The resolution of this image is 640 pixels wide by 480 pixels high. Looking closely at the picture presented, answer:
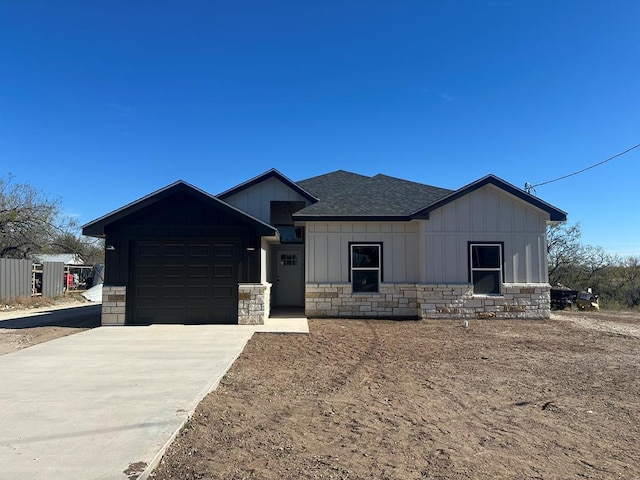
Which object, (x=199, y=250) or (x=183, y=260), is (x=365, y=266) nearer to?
(x=199, y=250)

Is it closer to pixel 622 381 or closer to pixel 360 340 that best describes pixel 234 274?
pixel 360 340

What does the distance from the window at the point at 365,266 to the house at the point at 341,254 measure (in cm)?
3

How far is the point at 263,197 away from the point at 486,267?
8.51 m

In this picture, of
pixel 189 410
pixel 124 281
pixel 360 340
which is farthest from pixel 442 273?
pixel 189 410

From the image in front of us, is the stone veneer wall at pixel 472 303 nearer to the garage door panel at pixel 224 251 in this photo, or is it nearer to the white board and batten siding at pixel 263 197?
the garage door panel at pixel 224 251

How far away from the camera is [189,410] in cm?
501

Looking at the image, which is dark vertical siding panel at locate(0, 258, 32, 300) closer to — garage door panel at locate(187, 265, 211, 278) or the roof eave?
garage door panel at locate(187, 265, 211, 278)

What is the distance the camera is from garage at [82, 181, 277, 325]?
1224cm

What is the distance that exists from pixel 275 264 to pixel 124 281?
6.65 meters

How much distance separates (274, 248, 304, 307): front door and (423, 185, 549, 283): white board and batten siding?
18.7 feet

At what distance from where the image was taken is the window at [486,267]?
14.3 metres

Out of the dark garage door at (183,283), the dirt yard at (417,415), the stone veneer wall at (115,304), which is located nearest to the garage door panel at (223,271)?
the dark garage door at (183,283)

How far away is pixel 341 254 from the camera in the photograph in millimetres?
14812

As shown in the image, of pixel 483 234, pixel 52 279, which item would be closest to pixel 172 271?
pixel 483 234
